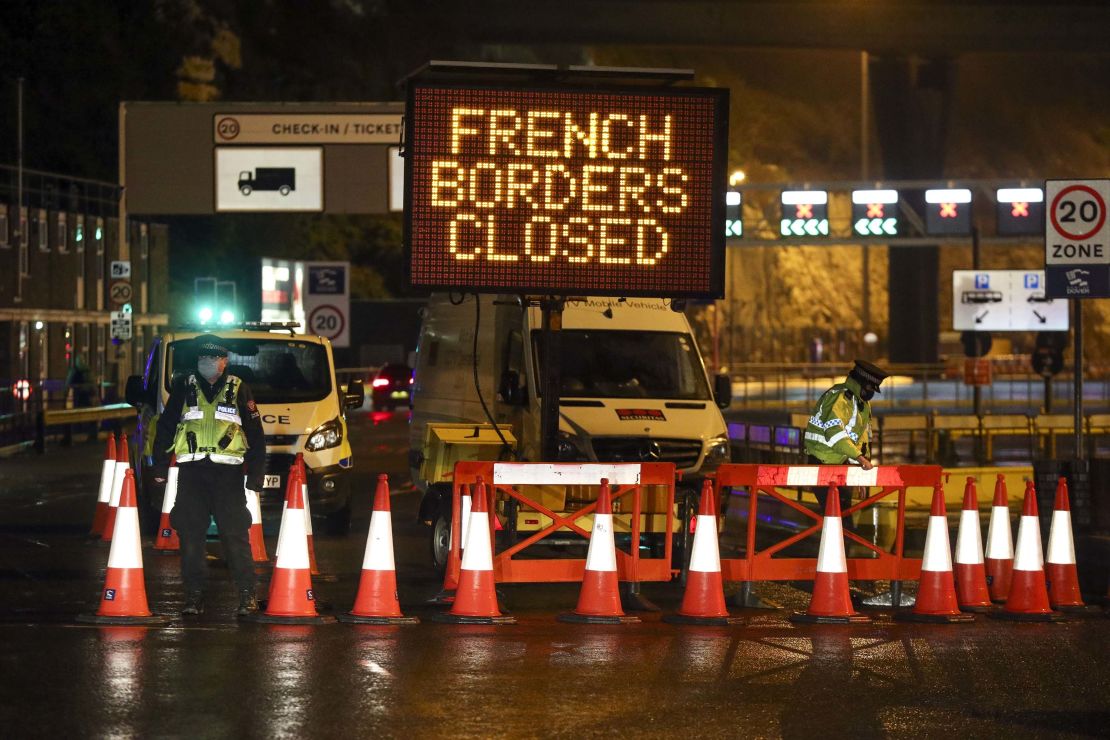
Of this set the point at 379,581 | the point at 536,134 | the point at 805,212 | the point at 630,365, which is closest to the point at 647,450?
the point at 630,365

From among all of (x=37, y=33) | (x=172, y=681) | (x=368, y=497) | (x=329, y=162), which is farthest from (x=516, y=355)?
(x=37, y=33)

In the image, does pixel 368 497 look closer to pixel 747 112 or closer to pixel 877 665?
Result: pixel 877 665

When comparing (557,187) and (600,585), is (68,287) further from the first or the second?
(600,585)

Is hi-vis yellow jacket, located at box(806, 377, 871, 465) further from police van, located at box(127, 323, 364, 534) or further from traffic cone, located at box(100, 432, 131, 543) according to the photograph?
traffic cone, located at box(100, 432, 131, 543)

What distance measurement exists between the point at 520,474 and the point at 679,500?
2554mm

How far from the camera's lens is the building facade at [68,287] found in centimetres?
4847

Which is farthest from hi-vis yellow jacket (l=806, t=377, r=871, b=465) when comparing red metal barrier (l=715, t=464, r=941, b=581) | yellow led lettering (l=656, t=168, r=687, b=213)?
yellow led lettering (l=656, t=168, r=687, b=213)

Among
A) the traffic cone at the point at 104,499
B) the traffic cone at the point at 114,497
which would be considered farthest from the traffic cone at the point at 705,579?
the traffic cone at the point at 104,499

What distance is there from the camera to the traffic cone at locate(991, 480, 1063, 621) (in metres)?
13.2

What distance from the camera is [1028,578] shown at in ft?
43.3

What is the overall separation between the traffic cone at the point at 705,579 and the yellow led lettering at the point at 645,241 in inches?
73.9

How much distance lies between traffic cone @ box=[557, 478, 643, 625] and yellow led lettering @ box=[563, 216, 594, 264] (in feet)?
6.01

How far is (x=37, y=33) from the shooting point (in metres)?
68.0

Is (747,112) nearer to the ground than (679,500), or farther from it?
farther from it
